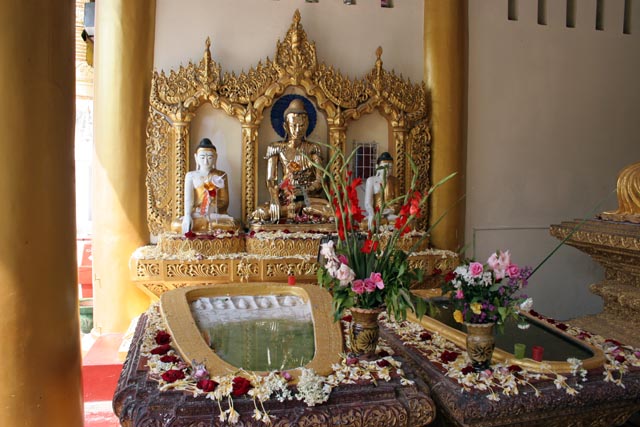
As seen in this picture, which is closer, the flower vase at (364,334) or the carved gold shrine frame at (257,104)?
the flower vase at (364,334)

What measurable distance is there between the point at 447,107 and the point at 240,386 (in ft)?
14.6

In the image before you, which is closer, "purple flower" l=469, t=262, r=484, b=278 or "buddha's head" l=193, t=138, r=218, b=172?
"purple flower" l=469, t=262, r=484, b=278

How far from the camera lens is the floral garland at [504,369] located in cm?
185

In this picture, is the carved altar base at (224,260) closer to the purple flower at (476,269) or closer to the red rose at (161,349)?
the red rose at (161,349)

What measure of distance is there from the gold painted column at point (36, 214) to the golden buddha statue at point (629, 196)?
11.4 ft

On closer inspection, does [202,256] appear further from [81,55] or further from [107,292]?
[81,55]

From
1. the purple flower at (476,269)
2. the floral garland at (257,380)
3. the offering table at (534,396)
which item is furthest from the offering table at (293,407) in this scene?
the purple flower at (476,269)

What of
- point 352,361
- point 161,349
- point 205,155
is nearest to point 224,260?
point 205,155

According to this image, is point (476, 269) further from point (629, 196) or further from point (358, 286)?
point (629, 196)

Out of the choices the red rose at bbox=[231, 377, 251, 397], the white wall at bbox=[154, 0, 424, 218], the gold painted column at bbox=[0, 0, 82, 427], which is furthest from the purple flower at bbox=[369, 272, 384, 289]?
the white wall at bbox=[154, 0, 424, 218]

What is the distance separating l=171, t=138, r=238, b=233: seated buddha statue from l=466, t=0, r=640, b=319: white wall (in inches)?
110

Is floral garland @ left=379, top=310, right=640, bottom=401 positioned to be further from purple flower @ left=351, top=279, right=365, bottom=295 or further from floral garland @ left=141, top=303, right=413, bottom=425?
purple flower @ left=351, top=279, right=365, bottom=295

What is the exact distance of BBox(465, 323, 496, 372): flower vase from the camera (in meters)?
1.95

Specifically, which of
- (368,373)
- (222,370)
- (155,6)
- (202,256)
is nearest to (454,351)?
(368,373)
